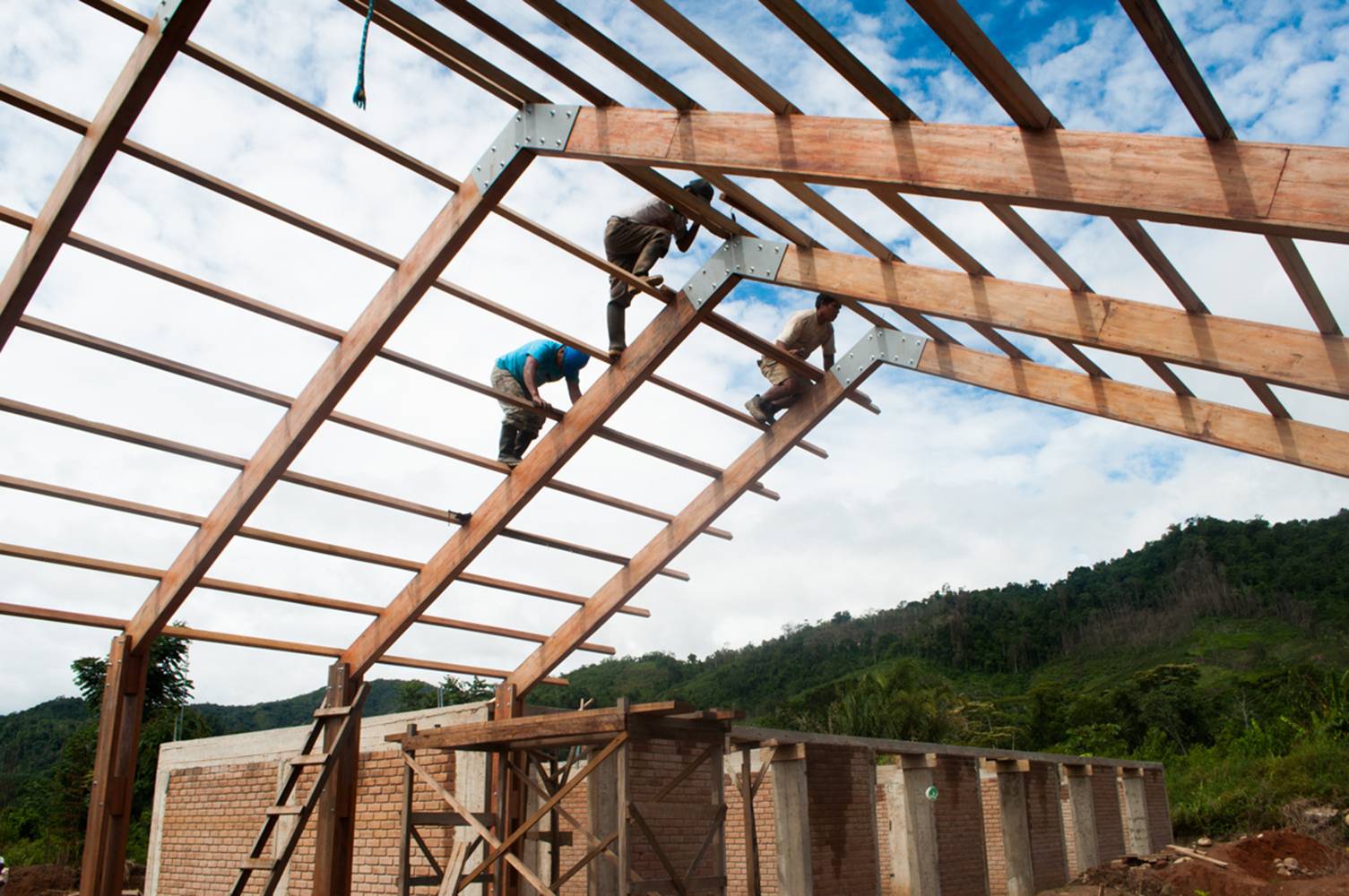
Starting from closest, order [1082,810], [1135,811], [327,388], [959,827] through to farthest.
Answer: [327,388]
[959,827]
[1082,810]
[1135,811]

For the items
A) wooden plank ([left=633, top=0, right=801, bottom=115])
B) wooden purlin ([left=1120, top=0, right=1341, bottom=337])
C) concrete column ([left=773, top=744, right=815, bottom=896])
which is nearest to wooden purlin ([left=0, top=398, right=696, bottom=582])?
wooden plank ([left=633, top=0, right=801, bottom=115])

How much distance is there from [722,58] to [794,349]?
2.89 meters

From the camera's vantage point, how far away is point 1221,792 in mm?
19391

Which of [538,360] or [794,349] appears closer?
[538,360]

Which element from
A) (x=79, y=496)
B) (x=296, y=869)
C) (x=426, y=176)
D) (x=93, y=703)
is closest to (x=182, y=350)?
(x=79, y=496)

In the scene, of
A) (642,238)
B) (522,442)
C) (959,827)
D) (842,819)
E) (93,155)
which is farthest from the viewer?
(959,827)

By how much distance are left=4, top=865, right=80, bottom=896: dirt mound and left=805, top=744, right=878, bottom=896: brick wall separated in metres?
14.3

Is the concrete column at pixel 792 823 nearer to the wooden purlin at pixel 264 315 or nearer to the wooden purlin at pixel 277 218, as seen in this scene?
the wooden purlin at pixel 264 315

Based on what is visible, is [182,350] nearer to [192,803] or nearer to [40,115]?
[40,115]

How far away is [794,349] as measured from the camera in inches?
247

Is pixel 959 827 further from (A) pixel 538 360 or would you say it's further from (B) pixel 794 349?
(A) pixel 538 360

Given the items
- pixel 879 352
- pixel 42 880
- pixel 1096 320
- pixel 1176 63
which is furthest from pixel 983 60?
pixel 42 880

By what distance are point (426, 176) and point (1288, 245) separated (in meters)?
3.82

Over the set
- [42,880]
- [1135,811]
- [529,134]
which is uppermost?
[529,134]
